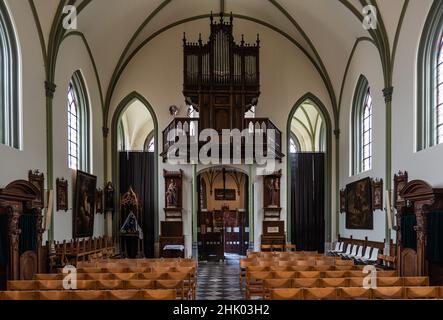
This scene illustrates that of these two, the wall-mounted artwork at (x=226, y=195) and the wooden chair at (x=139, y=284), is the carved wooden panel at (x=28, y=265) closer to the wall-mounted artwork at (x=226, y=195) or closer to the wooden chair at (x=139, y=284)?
the wooden chair at (x=139, y=284)

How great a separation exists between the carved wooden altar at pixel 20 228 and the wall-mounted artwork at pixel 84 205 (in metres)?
3.39

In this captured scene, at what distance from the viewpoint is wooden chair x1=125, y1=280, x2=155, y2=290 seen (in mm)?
7715

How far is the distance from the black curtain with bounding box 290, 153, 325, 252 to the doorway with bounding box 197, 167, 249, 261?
152 inches

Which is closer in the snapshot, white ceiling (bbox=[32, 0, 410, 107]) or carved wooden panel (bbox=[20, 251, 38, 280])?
carved wooden panel (bbox=[20, 251, 38, 280])

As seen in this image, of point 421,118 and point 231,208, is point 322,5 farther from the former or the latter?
point 231,208

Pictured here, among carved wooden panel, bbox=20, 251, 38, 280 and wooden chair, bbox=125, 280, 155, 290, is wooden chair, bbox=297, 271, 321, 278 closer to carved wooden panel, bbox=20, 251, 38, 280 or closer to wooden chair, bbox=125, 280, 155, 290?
wooden chair, bbox=125, 280, 155, 290

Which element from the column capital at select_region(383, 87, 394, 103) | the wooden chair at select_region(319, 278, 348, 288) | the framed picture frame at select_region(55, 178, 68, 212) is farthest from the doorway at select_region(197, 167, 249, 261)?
the wooden chair at select_region(319, 278, 348, 288)

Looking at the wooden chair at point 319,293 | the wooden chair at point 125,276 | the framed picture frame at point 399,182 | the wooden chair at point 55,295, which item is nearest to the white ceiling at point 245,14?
the framed picture frame at point 399,182

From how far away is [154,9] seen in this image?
57.1 feet

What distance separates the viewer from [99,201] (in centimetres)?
1766

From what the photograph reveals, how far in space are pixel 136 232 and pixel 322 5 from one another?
1139 centimetres

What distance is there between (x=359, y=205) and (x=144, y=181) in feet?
29.7

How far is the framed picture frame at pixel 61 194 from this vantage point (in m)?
13.3
